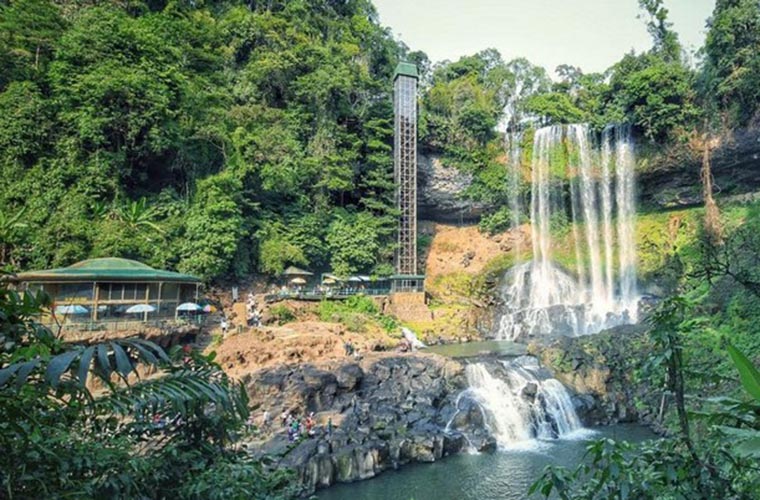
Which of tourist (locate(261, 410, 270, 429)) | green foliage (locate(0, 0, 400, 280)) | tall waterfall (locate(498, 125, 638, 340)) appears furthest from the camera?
tall waterfall (locate(498, 125, 638, 340))

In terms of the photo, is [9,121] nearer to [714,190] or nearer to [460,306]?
[460,306]

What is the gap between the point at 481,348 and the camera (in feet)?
66.2

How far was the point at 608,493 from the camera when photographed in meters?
2.07

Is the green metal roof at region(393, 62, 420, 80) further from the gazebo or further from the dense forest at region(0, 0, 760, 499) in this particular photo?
the gazebo

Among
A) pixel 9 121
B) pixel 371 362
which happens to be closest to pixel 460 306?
pixel 371 362

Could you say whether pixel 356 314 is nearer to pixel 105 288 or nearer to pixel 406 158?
pixel 105 288

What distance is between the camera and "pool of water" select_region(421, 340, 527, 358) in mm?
18438

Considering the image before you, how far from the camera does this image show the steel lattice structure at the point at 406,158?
2680 cm

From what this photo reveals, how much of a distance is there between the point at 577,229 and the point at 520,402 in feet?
60.8

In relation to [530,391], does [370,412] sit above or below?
below

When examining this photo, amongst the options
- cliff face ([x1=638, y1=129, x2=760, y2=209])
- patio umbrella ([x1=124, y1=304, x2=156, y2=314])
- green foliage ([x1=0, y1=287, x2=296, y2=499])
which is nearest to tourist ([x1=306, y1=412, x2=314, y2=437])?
patio umbrella ([x1=124, y1=304, x2=156, y2=314])

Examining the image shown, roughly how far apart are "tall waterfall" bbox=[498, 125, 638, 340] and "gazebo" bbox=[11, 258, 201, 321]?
17.7 meters

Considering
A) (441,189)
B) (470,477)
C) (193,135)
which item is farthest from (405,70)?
(470,477)

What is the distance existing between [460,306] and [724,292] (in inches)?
566
